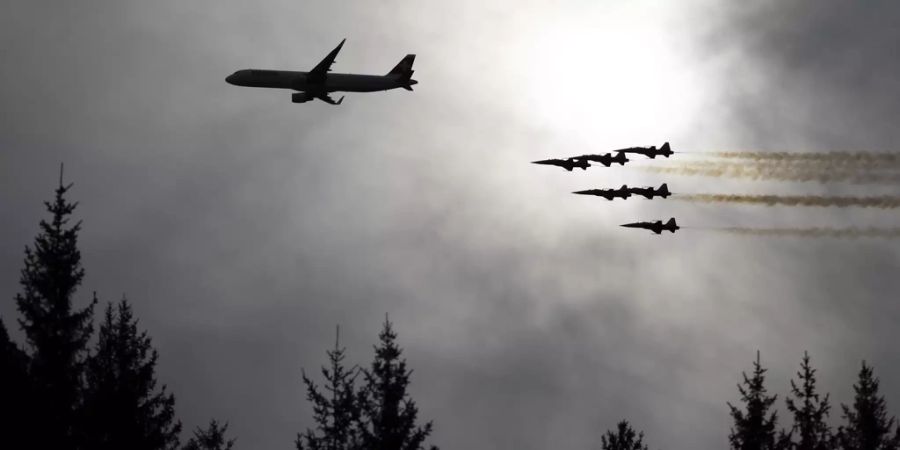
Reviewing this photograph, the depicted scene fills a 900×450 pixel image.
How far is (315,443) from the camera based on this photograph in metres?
126

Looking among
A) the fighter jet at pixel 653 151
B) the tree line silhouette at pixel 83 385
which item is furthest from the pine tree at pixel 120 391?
the fighter jet at pixel 653 151

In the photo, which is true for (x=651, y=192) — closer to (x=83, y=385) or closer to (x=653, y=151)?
(x=653, y=151)

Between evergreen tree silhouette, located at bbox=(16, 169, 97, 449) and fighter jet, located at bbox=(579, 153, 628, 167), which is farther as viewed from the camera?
fighter jet, located at bbox=(579, 153, 628, 167)

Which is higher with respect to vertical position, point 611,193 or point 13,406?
point 611,193

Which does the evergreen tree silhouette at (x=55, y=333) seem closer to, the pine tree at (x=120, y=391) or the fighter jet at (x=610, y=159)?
the pine tree at (x=120, y=391)

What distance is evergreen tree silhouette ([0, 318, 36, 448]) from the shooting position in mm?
120125

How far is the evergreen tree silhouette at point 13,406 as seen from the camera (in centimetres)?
12012

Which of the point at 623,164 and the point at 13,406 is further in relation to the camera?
the point at 623,164

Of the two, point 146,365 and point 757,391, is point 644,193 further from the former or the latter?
point 146,365

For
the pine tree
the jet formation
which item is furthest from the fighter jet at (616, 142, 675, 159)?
the pine tree

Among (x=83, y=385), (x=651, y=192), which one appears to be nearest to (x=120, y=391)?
(x=83, y=385)

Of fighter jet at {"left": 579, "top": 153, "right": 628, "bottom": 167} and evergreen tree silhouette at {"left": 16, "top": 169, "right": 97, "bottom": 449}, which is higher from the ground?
fighter jet at {"left": 579, "top": 153, "right": 628, "bottom": 167}

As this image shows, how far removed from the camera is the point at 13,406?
395 feet

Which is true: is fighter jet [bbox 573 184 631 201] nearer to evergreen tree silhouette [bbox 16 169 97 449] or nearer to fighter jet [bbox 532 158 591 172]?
fighter jet [bbox 532 158 591 172]
